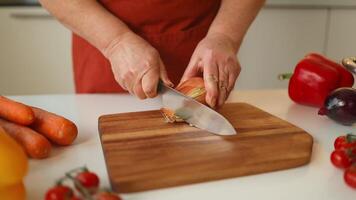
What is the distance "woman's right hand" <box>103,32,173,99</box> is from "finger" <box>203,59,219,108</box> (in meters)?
0.07

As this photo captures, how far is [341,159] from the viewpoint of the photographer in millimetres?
637

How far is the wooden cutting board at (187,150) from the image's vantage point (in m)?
A: 0.58

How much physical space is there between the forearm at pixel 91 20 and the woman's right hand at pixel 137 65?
21 mm

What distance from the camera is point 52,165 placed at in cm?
64

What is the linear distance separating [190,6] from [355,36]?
1.14 metres

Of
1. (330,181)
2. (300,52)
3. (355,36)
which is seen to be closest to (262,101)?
(330,181)

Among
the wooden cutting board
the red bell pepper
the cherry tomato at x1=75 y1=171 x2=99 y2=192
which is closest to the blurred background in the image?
the red bell pepper

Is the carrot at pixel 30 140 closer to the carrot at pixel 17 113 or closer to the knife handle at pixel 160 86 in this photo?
the carrot at pixel 17 113

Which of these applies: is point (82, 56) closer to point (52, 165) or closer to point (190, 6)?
point (190, 6)

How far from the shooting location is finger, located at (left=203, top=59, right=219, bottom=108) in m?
0.77

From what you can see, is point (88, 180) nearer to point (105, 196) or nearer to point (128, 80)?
point (105, 196)

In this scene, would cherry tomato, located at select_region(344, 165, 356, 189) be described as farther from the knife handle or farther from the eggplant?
the knife handle

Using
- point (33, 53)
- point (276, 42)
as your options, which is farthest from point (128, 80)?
point (276, 42)

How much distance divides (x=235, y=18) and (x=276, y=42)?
908 millimetres
